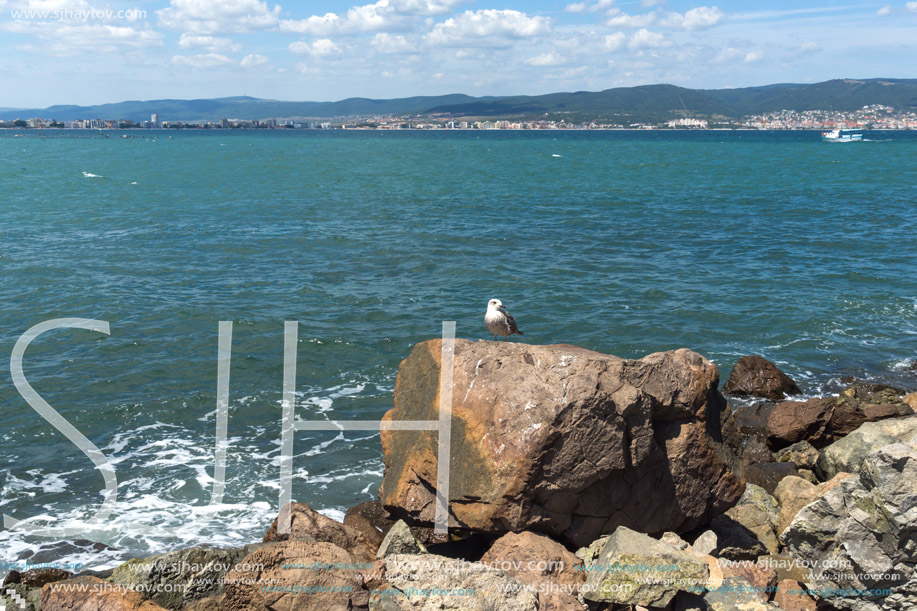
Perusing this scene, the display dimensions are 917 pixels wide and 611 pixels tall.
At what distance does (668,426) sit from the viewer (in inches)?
325

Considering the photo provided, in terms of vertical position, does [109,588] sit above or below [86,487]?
above

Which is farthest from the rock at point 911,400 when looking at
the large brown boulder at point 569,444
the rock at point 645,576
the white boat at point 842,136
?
the white boat at point 842,136

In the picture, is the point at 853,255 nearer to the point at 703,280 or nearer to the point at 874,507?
the point at 703,280

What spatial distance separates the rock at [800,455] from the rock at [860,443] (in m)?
0.47

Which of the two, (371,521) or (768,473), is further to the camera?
(768,473)

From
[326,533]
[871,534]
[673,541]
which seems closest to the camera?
[871,534]

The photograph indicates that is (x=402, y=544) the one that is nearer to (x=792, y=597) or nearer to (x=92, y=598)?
(x=92, y=598)

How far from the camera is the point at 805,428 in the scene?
41.4 feet

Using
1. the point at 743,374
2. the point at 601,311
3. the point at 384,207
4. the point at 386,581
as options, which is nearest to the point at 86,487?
the point at 386,581

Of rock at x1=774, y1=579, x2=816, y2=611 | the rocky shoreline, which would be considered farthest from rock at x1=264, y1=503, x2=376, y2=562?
rock at x1=774, y1=579, x2=816, y2=611

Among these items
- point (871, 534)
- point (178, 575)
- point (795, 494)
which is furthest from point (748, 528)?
point (178, 575)

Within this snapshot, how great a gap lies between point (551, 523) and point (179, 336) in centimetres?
1449

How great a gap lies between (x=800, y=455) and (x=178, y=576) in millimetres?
9475

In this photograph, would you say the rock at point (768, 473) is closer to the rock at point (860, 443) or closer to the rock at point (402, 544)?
the rock at point (860, 443)
